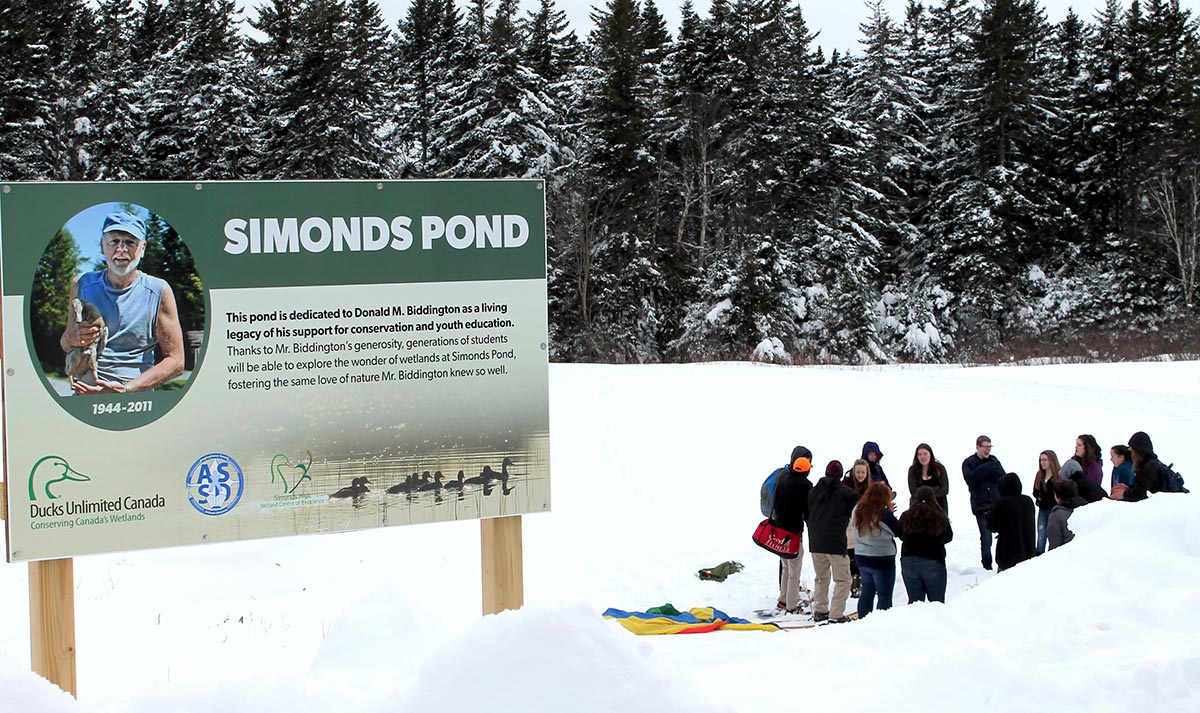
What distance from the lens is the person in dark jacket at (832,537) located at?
901 cm

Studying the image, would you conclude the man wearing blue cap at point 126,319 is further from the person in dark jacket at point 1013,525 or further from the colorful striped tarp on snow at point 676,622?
the person in dark jacket at point 1013,525

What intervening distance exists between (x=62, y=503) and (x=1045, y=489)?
8.37 m

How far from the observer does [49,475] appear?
4484 mm

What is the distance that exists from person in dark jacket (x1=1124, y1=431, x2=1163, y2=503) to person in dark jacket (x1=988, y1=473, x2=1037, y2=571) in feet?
3.99

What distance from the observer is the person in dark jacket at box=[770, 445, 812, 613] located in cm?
948

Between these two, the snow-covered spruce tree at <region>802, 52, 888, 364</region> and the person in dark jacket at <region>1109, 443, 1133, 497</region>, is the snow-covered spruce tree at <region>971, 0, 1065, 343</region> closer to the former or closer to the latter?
the snow-covered spruce tree at <region>802, 52, 888, 364</region>

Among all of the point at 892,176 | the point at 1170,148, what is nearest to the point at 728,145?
the point at 892,176

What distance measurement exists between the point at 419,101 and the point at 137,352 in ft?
127

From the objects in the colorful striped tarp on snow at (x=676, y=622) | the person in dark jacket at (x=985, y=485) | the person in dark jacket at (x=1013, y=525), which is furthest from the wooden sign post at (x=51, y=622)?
the person in dark jacket at (x=985, y=485)

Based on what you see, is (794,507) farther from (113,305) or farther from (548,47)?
(548,47)

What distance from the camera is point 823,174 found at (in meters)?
40.2

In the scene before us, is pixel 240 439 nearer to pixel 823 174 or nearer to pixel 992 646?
pixel 992 646

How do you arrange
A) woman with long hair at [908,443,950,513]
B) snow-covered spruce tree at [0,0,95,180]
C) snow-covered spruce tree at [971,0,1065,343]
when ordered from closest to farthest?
woman with long hair at [908,443,950,513] → snow-covered spruce tree at [0,0,95,180] → snow-covered spruce tree at [971,0,1065,343]

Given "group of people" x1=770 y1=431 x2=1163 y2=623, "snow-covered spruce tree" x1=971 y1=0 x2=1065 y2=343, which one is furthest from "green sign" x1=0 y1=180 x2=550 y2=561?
"snow-covered spruce tree" x1=971 y1=0 x2=1065 y2=343
